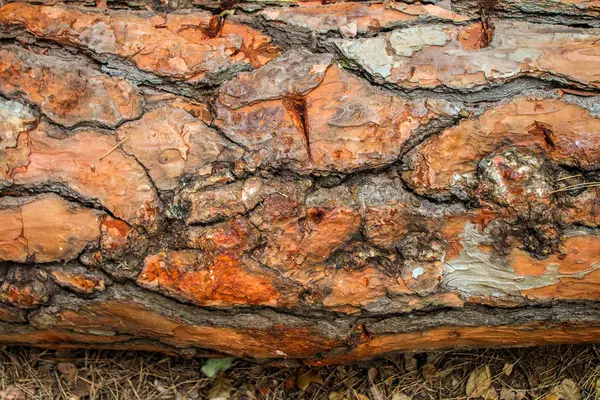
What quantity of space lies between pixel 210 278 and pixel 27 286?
61cm

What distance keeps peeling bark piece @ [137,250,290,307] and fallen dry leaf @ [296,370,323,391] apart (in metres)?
0.71

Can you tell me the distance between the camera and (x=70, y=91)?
6.86 ft

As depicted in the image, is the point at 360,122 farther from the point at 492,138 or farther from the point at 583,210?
the point at 583,210

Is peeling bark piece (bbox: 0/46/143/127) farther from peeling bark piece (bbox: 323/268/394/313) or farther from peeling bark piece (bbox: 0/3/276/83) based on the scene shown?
peeling bark piece (bbox: 323/268/394/313)

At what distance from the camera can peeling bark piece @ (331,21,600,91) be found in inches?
78.1

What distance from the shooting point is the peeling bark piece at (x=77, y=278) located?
6.82ft

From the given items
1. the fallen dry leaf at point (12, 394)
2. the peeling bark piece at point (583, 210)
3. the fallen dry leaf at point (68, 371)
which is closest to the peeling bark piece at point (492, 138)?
the peeling bark piece at point (583, 210)

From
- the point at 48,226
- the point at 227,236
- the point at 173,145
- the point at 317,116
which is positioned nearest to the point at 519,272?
the point at 317,116

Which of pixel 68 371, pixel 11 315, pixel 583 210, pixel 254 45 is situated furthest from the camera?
pixel 68 371

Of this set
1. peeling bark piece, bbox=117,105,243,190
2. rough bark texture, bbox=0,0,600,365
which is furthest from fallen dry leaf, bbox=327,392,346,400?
peeling bark piece, bbox=117,105,243,190

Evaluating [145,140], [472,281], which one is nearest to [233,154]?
[145,140]

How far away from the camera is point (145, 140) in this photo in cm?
205

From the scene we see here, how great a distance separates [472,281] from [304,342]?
1.87ft

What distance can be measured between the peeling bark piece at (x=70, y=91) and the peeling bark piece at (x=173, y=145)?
6 centimetres
